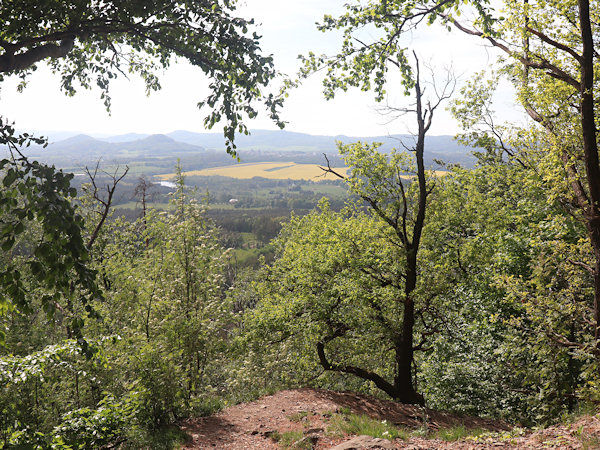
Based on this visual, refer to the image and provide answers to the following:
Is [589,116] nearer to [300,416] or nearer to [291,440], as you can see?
[291,440]

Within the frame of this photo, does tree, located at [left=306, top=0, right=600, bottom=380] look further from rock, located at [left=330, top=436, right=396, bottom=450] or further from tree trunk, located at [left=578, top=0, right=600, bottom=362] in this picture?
rock, located at [left=330, top=436, right=396, bottom=450]

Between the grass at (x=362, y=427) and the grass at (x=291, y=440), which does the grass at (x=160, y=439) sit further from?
the grass at (x=362, y=427)

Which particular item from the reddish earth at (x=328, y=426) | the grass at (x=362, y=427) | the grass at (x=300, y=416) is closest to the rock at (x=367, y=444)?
the reddish earth at (x=328, y=426)

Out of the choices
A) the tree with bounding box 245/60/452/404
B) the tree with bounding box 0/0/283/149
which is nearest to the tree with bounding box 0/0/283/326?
the tree with bounding box 0/0/283/149

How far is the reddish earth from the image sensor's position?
6559 millimetres

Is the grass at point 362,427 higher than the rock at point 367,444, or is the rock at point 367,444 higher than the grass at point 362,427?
the rock at point 367,444

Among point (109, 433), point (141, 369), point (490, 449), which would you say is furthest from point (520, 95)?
point (141, 369)

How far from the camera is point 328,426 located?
9.36 m

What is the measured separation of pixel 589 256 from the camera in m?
8.15

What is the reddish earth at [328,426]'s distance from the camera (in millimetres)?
6559

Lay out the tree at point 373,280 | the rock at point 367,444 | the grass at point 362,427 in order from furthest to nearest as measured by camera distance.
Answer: the tree at point 373,280
the grass at point 362,427
the rock at point 367,444

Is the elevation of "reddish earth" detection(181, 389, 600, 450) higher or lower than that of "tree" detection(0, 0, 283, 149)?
lower

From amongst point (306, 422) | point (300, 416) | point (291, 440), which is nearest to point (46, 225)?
point (291, 440)

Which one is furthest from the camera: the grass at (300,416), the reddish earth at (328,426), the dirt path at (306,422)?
the grass at (300,416)
